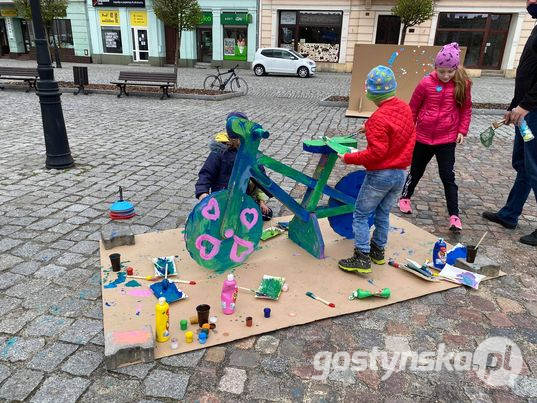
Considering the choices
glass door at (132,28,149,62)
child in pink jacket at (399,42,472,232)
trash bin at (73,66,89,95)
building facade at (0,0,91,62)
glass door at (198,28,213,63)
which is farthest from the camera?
building facade at (0,0,91,62)

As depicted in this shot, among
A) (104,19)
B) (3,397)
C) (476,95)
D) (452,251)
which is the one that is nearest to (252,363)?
(3,397)

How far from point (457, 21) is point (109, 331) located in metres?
25.1

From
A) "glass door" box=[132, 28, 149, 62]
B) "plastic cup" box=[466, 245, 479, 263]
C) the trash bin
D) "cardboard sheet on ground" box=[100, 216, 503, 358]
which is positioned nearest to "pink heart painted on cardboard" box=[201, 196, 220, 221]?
"cardboard sheet on ground" box=[100, 216, 503, 358]

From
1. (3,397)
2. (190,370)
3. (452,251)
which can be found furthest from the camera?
(452,251)

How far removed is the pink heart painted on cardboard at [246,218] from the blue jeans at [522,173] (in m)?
2.67

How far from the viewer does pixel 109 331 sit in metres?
2.51

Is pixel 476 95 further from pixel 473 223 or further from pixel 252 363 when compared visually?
pixel 252 363

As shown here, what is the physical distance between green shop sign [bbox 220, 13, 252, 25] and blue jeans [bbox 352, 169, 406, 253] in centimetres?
2343

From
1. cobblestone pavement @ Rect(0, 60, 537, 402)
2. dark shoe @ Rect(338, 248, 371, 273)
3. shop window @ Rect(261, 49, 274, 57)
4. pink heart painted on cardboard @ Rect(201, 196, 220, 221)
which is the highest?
shop window @ Rect(261, 49, 274, 57)

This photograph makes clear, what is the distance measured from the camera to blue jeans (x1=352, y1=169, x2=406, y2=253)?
306cm

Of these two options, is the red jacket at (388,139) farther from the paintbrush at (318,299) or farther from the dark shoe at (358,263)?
the paintbrush at (318,299)

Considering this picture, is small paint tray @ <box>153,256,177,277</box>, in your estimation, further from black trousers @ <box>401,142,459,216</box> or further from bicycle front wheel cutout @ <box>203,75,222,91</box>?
bicycle front wheel cutout @ <box>203,75,222,91</box>

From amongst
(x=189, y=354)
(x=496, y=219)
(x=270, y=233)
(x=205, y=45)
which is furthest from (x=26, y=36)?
(x=189, y=354)

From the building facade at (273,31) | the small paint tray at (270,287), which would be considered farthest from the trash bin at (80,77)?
the building facade at (273,31)
